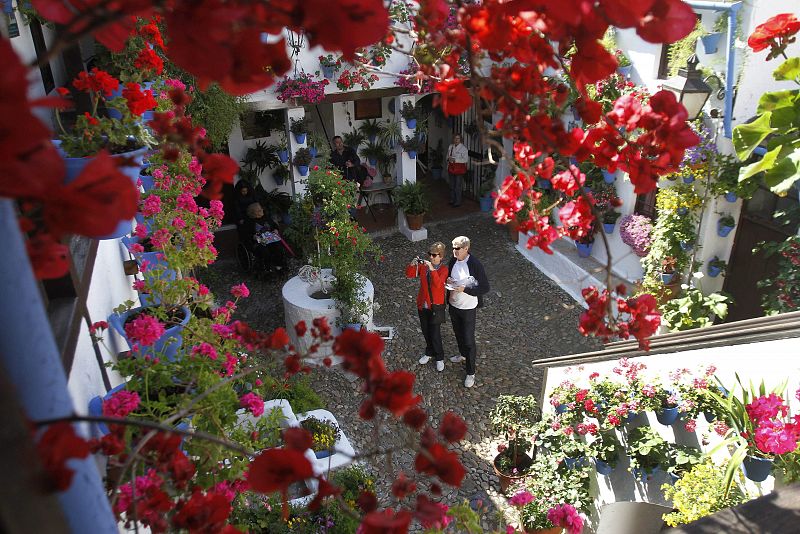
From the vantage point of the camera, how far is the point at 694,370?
4.18 m

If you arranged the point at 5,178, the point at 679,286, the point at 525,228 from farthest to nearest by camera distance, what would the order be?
1. the point at 679,286
2. the point at 525,228
3. the point at 5,178

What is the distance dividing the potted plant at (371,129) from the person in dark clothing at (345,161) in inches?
36.6

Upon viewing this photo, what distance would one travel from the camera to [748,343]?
3705 millimetres

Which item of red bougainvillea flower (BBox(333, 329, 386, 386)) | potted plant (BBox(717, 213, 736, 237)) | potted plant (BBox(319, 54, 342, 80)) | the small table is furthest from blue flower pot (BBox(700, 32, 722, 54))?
red bougainvillea flower (BBox(333, 329, 386, 386))

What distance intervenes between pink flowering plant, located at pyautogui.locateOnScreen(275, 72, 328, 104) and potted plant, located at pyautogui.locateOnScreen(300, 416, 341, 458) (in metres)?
5.53

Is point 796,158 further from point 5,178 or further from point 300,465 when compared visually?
point 5,178

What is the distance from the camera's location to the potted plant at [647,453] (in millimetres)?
4148

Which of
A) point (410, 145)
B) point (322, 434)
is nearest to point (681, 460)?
point (322, 434)

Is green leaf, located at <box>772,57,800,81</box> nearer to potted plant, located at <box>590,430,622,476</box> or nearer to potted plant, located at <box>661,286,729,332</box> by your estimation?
potted plant, located at <box>590,430,622,476</box>

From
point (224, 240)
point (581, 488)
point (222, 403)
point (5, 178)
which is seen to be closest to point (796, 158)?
point (581, 488)

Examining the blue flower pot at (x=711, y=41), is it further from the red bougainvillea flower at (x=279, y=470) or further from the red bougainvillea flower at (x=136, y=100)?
the red bougainvillea flower at (x=279, y=470)

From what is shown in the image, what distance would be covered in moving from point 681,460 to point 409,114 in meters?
8.29

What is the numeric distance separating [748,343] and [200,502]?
3313 mm

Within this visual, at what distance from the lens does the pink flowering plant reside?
9.70m
